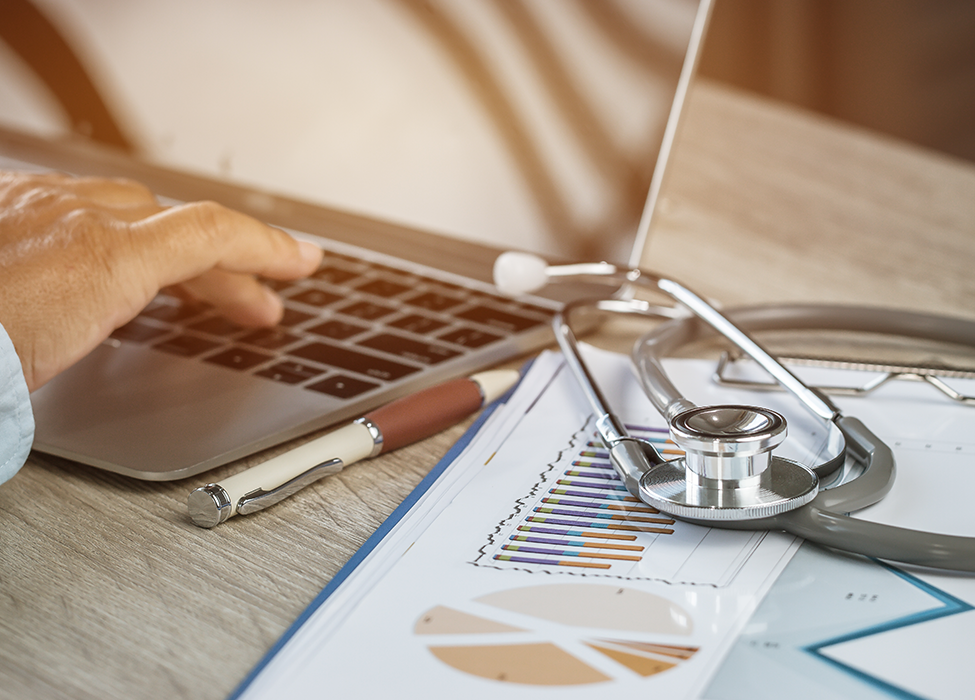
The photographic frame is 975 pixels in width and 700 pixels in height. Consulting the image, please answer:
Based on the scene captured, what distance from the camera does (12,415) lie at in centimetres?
48

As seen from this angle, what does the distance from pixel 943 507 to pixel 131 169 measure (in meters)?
0.94

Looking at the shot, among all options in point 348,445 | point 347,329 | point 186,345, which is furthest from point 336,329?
point 348,445

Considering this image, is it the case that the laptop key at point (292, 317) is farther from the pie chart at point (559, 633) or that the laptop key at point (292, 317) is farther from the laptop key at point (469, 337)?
the pie chart at point (559, 633)

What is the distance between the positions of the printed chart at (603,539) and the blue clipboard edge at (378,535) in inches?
2.0

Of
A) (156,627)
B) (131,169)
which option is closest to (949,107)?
(131,169)

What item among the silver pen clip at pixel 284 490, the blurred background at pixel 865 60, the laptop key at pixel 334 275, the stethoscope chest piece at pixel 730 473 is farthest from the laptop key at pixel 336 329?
the blurred background at pixel 865 60

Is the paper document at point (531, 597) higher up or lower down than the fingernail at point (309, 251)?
lower down

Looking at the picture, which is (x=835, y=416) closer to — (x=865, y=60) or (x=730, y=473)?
(x=730, y=473)

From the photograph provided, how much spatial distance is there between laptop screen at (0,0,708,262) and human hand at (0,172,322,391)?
8.2 inches

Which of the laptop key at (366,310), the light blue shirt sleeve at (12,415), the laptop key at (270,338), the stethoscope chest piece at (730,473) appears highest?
the stethoscope chest piece at (730,473)

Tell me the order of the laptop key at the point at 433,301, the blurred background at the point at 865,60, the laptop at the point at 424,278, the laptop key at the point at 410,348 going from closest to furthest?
the laptop at the point at 424,278
the laptop key at the point at 410,348
the laptop key at the point at 433,301
the blurred background at the point at 865,60

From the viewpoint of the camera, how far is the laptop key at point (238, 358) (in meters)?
0.64

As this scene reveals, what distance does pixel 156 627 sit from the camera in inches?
15.1

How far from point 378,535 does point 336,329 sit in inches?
11.9
